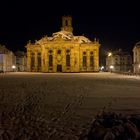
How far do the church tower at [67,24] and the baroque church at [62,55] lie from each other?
1143 cm

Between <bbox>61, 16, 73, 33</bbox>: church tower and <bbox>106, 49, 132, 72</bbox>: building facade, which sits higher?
<bbox>61, 16, 73, 33</bbox>: church tower

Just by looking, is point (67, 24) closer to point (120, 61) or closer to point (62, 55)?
point (62, 55)

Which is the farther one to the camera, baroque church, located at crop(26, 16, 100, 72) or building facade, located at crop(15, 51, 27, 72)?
building facade, located at crop(15, 51, 27, 72)

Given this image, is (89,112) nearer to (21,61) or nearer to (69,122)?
(69,122)

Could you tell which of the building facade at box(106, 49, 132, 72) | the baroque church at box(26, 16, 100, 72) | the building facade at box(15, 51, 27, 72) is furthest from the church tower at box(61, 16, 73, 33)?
the building facade at box(15, 51, 27, 72)

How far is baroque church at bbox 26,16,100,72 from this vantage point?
91.6 meters

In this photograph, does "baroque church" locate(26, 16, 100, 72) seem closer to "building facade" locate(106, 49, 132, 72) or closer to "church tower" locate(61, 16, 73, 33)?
"church tower" locate(61, 16, 73, 33)

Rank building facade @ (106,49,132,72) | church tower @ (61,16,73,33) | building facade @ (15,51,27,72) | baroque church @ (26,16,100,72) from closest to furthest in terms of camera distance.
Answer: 1. baroque church @ (26,16,100,72)
2. church tower @ (61,16,73,33)
3. building facade @ (106,49,132,72)
4. building facade @ (15,51,27,72)

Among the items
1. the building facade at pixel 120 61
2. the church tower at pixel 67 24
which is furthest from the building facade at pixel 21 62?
the church tower at pixel 67 24

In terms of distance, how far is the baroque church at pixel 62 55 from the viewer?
9156 cm

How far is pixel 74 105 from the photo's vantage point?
578 inches

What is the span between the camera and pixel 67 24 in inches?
4313

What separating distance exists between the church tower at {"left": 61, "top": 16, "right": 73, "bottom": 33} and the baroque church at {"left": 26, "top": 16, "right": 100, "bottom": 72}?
1143 cm

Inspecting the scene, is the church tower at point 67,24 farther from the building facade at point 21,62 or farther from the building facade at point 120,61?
the building facade at point 21,62
